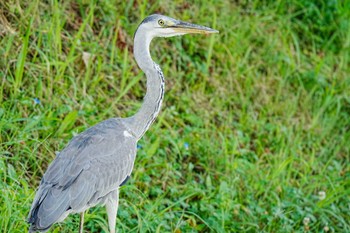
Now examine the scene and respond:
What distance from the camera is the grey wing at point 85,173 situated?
13.6ft

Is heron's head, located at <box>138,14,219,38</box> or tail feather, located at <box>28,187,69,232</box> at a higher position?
heron's head, located at <box>138,14,219,38</box>

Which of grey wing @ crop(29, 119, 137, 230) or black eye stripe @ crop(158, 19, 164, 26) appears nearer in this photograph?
grey wing @ crop(29, 119, 137, 230)

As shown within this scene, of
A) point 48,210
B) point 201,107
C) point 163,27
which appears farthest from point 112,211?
point 201,107

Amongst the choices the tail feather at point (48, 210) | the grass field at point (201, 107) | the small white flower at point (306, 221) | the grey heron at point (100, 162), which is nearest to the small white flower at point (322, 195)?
the grass field at point (201, 107)

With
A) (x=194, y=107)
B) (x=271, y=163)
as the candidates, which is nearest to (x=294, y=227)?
(x=271, y=163)

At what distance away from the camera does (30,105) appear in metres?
5.67

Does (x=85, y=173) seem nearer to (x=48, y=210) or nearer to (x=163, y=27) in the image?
(x=48, y=210)

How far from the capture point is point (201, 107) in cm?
691

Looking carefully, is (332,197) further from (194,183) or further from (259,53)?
(259,53)

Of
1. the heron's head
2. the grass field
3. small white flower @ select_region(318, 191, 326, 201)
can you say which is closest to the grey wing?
the grass field

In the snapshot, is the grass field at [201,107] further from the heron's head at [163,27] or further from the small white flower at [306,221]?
the heron's head at [163,27]

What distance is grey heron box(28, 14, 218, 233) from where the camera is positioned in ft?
13.7

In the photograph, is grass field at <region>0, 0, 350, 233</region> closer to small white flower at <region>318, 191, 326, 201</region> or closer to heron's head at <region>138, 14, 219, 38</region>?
small white flower at <region>318, 191, 326, 201</region>

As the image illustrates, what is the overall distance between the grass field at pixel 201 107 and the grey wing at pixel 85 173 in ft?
1.55
